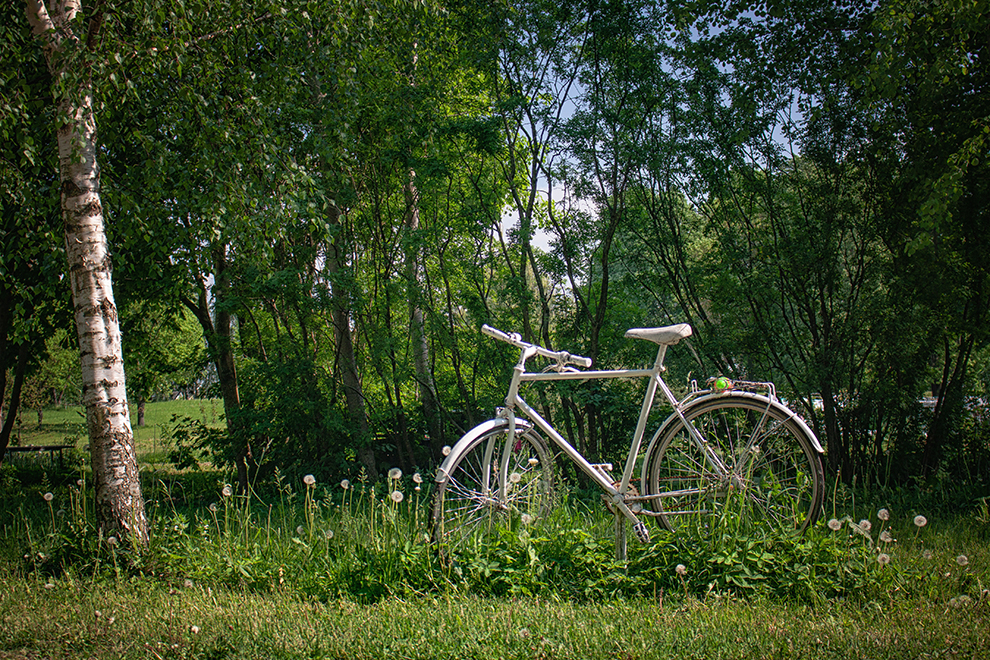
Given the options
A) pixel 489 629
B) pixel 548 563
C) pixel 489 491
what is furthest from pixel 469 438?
pixel 489 629

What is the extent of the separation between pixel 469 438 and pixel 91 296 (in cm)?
235

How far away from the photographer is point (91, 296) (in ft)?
12.6

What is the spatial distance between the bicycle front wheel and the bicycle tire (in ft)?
1.81

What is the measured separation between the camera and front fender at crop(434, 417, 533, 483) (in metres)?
3.12

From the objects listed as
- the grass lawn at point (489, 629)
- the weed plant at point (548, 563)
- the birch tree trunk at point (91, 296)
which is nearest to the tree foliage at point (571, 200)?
the birch tree trunk at point (91, 296)

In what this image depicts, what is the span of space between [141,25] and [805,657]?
4.83 metres

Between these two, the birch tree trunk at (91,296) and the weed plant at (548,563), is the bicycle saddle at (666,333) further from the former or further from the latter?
the birch tree trunk at (91,296)

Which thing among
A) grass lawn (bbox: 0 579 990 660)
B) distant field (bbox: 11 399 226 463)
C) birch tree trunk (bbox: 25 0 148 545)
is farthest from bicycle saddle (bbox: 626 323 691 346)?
distant field (bbox: 11 399 226 463)

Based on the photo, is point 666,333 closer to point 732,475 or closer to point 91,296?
point 732,475

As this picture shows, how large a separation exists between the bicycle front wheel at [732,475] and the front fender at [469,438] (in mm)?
647

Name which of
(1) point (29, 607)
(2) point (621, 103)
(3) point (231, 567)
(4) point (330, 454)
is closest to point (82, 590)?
(1) point (29, 607)

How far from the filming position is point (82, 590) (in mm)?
3287

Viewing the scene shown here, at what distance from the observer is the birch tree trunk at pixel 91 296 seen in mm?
3797

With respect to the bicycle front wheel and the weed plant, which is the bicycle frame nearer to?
the bicycle front wheel
